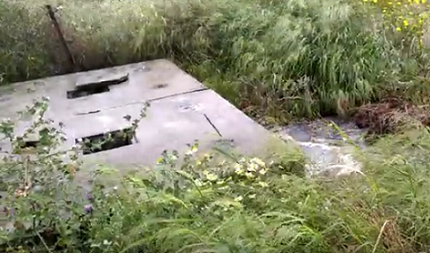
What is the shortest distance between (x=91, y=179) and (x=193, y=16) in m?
2.65

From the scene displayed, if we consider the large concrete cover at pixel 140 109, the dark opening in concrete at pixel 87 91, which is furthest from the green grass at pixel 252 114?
the dark opening in concrete at pixel 87 91

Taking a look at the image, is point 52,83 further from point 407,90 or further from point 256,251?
point 256,251

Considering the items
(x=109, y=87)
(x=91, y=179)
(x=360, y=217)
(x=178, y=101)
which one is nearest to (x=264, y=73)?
(x=178, y=101)

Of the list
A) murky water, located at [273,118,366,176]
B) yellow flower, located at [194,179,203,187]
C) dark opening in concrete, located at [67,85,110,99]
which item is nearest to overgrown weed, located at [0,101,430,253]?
yellow flower, located at [194,179,203,187]

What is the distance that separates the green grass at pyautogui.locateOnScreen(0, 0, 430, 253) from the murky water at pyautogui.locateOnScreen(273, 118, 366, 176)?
0.08 m

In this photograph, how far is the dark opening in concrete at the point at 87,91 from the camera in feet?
14.6

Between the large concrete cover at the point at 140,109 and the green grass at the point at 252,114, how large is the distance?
288mm

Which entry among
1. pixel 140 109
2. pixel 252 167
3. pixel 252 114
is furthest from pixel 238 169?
pixel 252 114

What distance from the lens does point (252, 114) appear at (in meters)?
4.39

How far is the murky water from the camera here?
273 cm

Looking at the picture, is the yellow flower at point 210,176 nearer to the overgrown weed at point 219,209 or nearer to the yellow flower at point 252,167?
the overgrown weed at point 219,209

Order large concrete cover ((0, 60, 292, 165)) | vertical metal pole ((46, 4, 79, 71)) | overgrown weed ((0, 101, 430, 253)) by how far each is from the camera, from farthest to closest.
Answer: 1. vertical metal pole ((46, 4, 79, 71))
2. large concrete cover ((0, 60, 292, 165))
3. overgrown weed ((0, 101, 430, 253))

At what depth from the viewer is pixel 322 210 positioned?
7.45 ft

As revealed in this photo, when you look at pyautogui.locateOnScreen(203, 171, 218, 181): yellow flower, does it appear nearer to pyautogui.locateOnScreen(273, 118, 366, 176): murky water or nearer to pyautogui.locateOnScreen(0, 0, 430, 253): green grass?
pyautogui.locateOnScreen(0, 0, 430, 253): green grass
